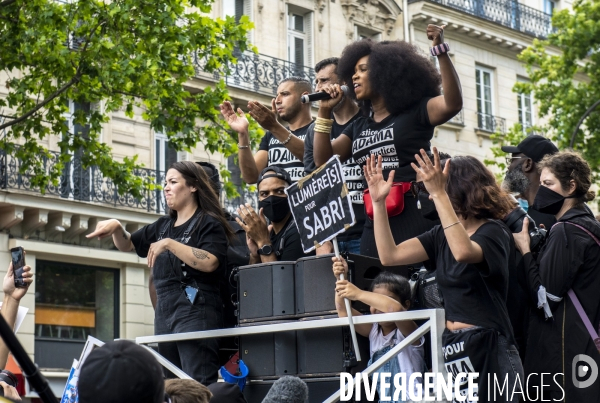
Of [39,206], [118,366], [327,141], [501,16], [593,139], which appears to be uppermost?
[501,16]

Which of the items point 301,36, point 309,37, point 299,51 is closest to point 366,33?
point 309,37

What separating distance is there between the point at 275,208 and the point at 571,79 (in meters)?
18.5

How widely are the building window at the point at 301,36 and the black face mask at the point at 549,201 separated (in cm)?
2130

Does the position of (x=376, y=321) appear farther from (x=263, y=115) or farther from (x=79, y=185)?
(x=79, y=185)

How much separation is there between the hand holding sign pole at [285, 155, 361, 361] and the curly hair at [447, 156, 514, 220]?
24.3 inches

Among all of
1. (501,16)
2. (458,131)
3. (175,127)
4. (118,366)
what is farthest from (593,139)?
(118,366)

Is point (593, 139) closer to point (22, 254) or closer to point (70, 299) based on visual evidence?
point (70, 299)

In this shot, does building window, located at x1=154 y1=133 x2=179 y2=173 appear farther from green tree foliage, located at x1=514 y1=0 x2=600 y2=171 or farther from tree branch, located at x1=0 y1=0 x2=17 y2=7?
tree branch, located at x1=0 y1=0 x2=17 y2=7

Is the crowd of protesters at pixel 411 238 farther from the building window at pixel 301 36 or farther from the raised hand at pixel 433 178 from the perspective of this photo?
the building window at pixel 301 36

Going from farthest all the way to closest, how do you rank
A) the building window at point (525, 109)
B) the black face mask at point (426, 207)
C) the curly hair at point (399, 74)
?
the building window at point (525, 109)
the curly hair at point (399, 74)
the black face mask at point (426, 207)

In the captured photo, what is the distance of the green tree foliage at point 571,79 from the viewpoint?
2362 centimetres

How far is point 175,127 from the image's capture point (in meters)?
15.9

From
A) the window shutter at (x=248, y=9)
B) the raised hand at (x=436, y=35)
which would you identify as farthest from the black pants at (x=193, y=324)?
the window shutter at (x=248, y=9)

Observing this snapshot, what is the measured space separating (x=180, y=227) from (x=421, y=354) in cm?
187
